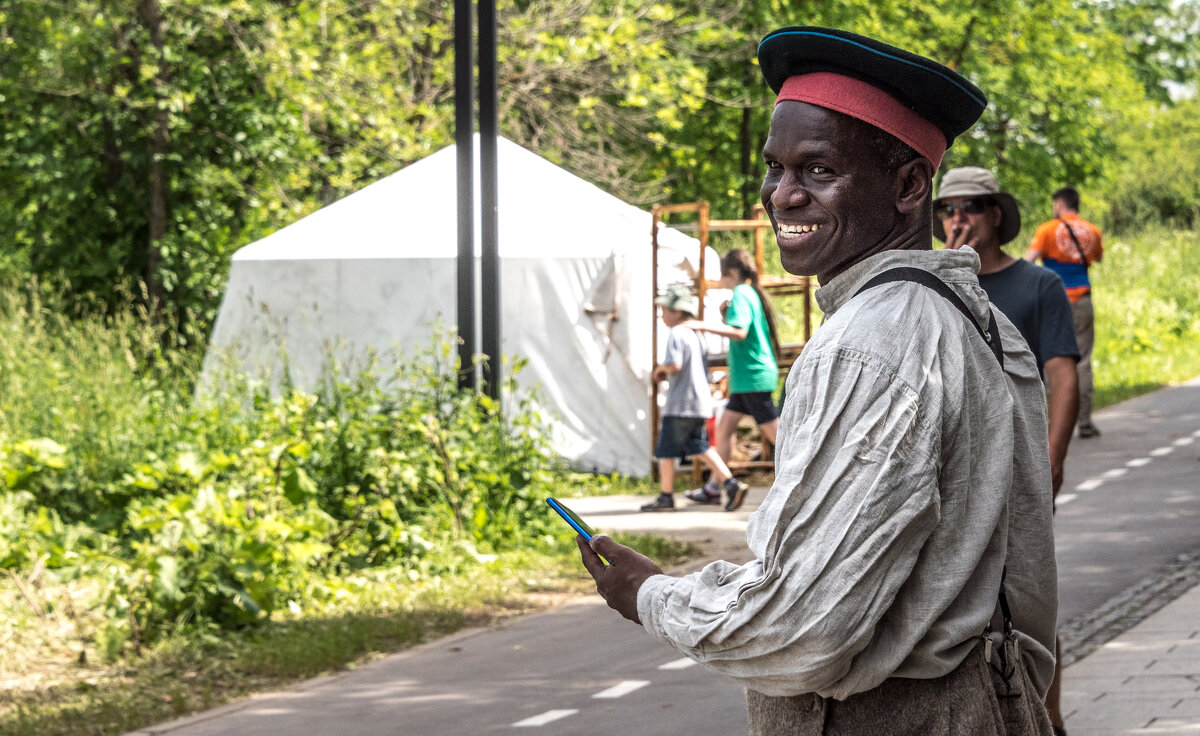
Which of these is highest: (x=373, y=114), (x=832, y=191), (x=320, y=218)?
(x=373, y=114)

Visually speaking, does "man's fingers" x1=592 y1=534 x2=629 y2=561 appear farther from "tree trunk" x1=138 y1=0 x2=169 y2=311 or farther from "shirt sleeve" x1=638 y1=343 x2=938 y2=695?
"tree trunk" x1=138 y1=0 x2=169 y2=311

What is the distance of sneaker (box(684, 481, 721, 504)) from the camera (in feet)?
36.1

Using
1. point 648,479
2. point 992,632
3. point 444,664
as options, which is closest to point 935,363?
point 992,632

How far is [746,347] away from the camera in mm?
10820

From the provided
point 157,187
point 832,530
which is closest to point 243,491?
point 832,530

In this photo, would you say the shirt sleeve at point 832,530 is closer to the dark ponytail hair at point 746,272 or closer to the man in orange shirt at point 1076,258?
the dark ponytail hair at point 746,272

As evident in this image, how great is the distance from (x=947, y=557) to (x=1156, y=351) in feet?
70.7

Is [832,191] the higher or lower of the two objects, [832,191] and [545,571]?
the higher

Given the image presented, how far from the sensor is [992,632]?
6.28 feet

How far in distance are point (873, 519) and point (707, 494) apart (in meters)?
9.40

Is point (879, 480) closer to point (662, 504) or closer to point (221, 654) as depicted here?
point (221, 654)

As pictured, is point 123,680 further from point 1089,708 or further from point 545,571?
point 1089,708

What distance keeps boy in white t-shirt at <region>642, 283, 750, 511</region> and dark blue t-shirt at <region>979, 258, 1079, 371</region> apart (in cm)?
590

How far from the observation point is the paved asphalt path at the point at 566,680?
224 inches
